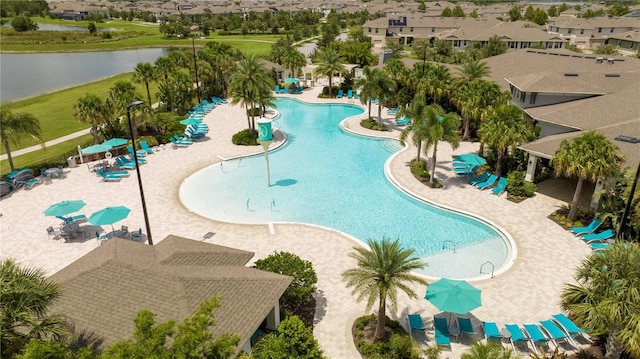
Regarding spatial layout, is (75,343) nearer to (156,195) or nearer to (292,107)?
(156,195)

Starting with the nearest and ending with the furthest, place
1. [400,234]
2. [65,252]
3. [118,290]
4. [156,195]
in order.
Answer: [118,290]
[65,252]
[400,234]
[156,195]

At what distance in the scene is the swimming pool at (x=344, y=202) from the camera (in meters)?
22.5

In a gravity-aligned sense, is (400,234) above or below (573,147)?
below

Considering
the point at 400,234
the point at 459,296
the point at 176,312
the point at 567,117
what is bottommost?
the point at 400,234

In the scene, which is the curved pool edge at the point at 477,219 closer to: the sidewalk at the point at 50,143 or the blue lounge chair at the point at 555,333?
the blue lounge chair at the point at 555,333

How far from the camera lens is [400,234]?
77.7ft

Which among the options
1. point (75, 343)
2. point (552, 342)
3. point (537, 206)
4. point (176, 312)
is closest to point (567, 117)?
point (537, 206)

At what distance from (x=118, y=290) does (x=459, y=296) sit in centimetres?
1289

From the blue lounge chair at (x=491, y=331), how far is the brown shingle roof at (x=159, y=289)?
7936 millimetres

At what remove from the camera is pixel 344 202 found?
27.5 metres

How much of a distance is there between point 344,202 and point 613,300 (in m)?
16.7

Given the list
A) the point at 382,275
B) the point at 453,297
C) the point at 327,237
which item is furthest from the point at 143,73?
the point at 453,297

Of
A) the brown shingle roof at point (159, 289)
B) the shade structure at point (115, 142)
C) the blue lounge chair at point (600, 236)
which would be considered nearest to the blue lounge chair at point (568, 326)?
the blue lounge chair at point (600, 236)

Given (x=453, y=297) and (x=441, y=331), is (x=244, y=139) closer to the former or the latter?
(x=453, y=297)
